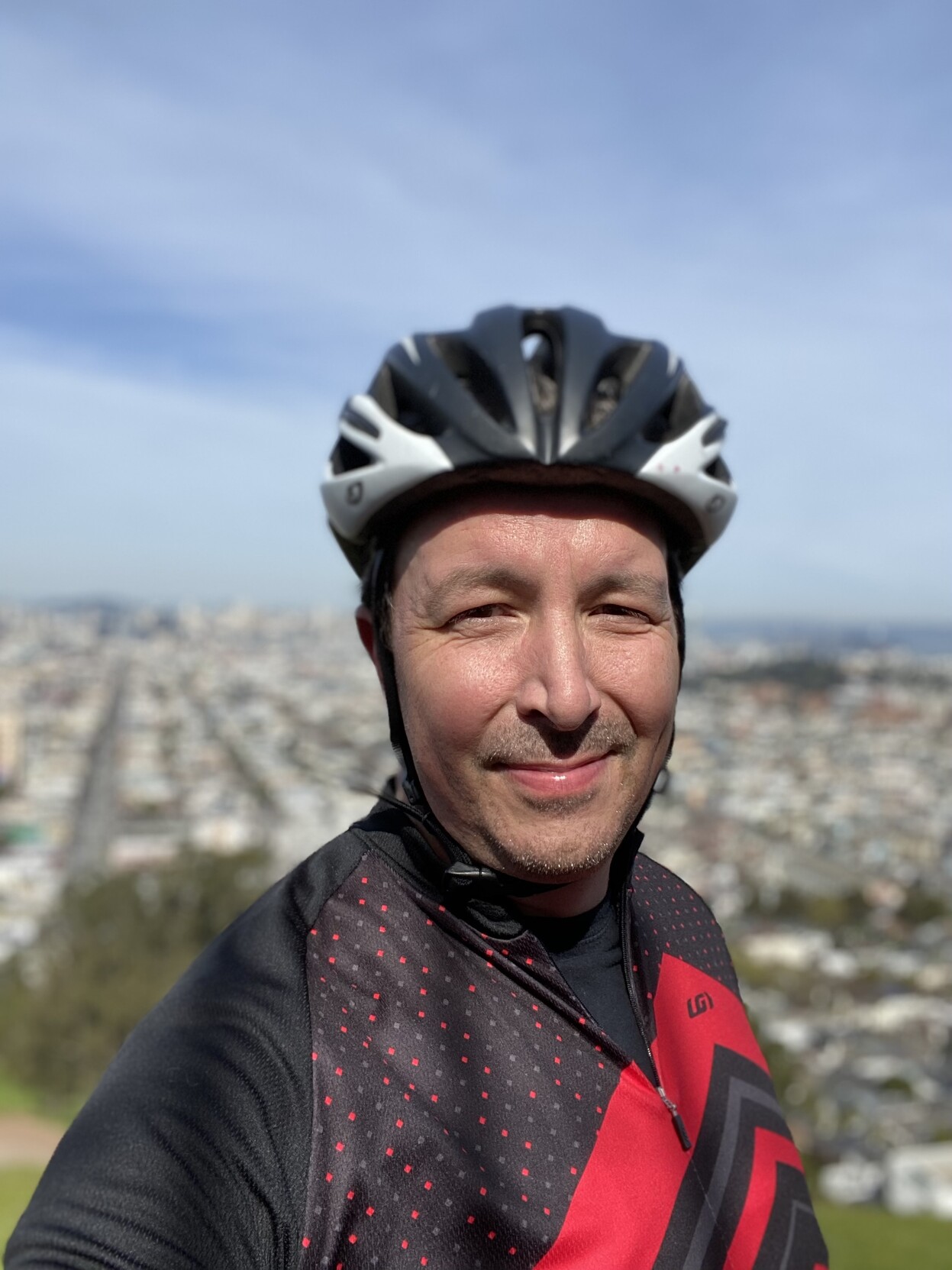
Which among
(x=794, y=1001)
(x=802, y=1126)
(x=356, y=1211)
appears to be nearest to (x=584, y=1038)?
(x=356, y=1211)

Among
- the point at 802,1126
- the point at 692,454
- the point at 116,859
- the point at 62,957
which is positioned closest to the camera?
the point at 692,454

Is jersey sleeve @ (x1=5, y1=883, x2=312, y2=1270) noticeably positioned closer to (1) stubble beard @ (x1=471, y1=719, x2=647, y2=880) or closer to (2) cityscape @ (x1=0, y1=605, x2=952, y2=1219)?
(1) stubble beard @ (x1=471, y1=719, x2=647, y2=880)

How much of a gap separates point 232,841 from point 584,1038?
37010mm

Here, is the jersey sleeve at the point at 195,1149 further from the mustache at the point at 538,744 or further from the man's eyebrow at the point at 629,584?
the man's eyebrow at the point at 629,584

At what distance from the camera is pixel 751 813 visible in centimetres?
5112

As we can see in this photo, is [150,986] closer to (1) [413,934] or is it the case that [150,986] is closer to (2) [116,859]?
(1) [413,934]

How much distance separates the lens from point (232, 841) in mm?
36156

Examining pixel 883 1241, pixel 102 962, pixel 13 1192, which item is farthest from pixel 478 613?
pixel 102 962

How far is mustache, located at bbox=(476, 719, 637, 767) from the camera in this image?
4.16 feet

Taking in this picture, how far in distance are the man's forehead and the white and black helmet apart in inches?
0.9

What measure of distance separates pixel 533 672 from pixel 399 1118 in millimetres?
572

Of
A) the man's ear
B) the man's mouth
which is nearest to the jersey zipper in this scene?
the man's mouth

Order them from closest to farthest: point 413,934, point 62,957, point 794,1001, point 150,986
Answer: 1. point 413,934
2. point 150,986
3. point 62,957
4. point 794,1001

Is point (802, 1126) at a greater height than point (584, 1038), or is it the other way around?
point (584, 1038)
